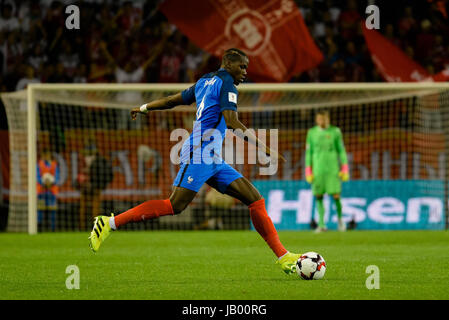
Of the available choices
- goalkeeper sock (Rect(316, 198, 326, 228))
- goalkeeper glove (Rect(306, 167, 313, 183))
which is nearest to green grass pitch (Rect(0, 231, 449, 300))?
goalkeeper sock (Rect(316, 198, 326, 228))

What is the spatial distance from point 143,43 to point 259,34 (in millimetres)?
3269

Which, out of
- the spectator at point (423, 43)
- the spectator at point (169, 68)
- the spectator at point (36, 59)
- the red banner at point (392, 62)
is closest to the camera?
the red banner at point (392, 62)

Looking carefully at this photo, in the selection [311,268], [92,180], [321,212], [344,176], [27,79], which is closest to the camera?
[311,268]

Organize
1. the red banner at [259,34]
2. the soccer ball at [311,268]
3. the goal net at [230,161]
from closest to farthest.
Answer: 1. the soccer ball at [311,268]
2. the goal net at [230,161]
3. the red banner at [259,34]

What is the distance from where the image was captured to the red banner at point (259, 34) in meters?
16.5

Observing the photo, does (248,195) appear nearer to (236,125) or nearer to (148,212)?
(236,125)

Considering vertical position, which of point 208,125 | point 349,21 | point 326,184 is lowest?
point 326,184

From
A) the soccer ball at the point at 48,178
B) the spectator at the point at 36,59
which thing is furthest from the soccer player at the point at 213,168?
the spectator at the point at 36,59

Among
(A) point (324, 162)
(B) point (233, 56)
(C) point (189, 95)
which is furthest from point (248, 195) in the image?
(A) point (324, 162)

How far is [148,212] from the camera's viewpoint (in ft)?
23.9

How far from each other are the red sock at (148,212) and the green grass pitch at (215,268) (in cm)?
49

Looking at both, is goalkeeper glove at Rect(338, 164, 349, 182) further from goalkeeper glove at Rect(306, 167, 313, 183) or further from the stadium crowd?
the stadium crowd

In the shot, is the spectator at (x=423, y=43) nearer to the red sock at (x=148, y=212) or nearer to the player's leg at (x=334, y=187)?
the player's leg at (x=334, y=187)

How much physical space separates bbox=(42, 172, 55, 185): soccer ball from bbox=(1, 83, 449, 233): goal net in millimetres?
19
